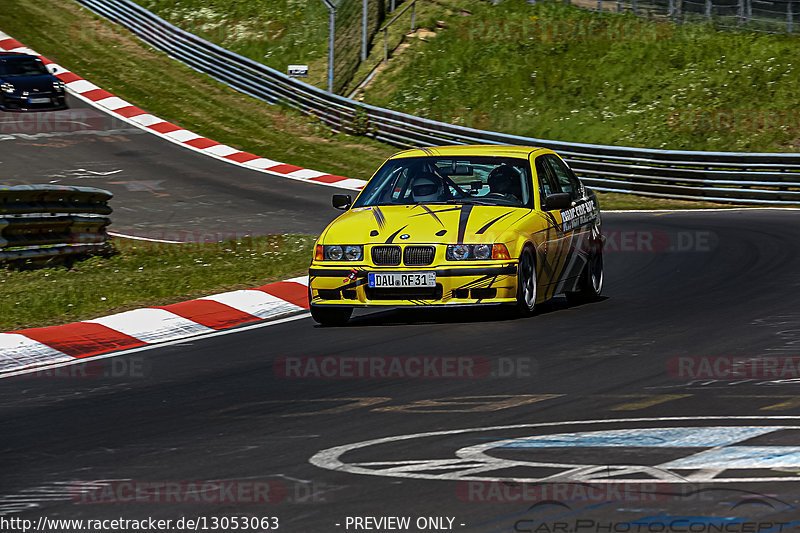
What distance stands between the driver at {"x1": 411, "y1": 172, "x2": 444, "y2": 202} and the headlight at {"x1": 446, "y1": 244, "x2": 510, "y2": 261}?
98 centimetres

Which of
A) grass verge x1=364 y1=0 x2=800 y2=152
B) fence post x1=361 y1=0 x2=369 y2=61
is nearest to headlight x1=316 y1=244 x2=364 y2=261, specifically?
grass verge x1=364 y1=0 x2=800 y2=152

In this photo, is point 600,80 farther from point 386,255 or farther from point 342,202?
point 386,255

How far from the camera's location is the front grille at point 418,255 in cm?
1047

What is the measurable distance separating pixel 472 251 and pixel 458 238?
0.16 meters

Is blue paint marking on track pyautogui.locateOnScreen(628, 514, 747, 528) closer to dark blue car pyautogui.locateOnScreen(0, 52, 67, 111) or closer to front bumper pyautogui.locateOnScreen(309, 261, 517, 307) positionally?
front bumper pyautogui.locateOnScreen(309, 261, 517, 307)

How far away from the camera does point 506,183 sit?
11.5 m

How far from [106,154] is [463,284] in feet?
Result: 63.9

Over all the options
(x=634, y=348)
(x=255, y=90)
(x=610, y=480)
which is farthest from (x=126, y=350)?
(x=255, y=90)

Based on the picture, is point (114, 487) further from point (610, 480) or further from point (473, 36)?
point (473, 36)

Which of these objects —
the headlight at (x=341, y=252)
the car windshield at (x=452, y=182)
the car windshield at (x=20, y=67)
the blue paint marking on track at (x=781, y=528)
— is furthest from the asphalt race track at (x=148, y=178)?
the blue paint marking on track at (x=781, y=528)

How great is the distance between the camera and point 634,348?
363 inches

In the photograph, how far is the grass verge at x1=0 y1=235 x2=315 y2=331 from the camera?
40.2 ft

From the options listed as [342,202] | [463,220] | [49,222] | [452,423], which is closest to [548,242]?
[463,220]

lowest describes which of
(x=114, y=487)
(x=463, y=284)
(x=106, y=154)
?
(x=114, y=487)
